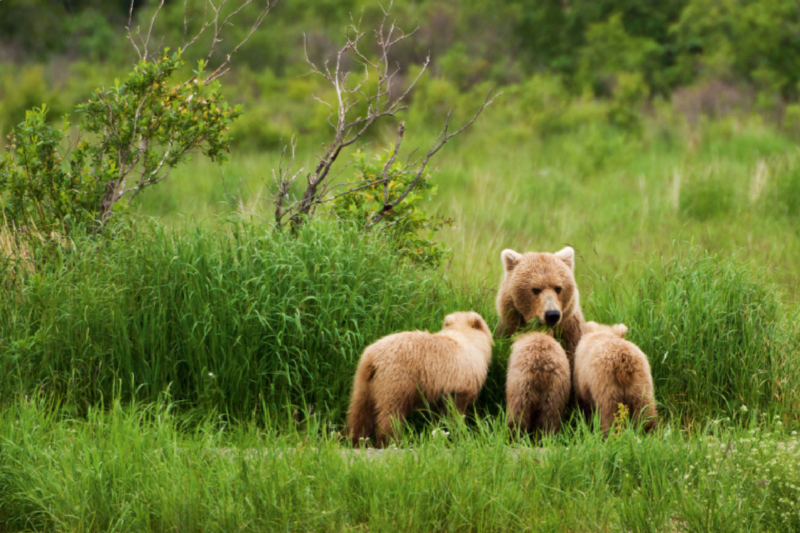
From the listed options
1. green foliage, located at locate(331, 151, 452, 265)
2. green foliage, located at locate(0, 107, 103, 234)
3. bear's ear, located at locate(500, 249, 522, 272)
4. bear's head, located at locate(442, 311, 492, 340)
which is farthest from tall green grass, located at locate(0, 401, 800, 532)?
green foliage, located at locate(331, 151, 452, 265)

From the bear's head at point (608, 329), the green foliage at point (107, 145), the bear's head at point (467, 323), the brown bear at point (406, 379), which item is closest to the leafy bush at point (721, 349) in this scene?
the bear's head at point (608, 329)

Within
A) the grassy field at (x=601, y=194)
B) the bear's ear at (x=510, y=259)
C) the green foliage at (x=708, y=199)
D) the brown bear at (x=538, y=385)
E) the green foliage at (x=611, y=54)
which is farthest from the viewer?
the green foliage at (x=611, y=54)

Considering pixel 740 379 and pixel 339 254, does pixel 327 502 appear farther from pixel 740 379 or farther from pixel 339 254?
pixel 740 379

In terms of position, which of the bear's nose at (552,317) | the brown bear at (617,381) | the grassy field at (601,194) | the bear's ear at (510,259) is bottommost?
the grassy field at (601,194)

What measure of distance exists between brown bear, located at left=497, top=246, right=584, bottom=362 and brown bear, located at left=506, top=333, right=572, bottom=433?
11.2 inches

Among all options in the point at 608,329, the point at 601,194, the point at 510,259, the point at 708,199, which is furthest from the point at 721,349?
the point at 601,194

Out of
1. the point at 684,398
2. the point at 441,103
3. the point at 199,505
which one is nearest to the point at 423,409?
the point at 199,505

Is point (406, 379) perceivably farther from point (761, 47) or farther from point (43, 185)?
point (761, 47)

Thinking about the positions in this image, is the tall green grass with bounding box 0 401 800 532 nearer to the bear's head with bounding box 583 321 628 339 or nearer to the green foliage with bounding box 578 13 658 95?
the bear's head with bounding box 583 321 628 339

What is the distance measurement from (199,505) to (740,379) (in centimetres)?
345

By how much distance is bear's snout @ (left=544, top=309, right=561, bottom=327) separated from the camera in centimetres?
474

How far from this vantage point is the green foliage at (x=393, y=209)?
20.1 feet

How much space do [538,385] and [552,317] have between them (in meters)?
0.44

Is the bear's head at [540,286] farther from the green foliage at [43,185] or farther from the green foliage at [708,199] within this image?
the green foliage at [708,199]
